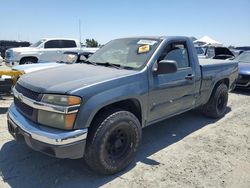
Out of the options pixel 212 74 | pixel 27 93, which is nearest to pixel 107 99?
pixel 27 93

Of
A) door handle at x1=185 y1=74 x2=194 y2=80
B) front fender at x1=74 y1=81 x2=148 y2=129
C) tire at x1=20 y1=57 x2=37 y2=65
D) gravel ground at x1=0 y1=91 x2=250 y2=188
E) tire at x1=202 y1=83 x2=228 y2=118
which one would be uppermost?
door handle at x1=185 y1=74 x2=194 y2=80

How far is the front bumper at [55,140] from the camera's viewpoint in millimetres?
3018

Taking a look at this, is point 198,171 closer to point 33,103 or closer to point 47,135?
point 47,135

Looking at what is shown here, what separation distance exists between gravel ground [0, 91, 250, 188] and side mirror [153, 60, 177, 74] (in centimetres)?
130

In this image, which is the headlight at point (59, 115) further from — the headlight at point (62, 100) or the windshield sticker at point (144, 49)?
the windshield sticker at point (144, 49)

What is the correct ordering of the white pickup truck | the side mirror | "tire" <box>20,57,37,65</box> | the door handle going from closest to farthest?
1. the side mirror
2. the door handle
3. the white pickup truck
4. "tire" <box>20,57,37,65</box>

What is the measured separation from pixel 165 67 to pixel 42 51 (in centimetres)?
1129

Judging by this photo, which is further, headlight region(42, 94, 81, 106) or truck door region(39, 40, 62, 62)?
truck door region(39, 40, 62, 62)

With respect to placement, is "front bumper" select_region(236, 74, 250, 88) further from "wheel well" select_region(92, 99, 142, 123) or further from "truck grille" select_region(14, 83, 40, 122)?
"truck grille" select_region(14, 83, 40, 122)

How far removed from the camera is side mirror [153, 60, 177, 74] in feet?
12.9

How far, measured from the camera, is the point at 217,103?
20.2ft

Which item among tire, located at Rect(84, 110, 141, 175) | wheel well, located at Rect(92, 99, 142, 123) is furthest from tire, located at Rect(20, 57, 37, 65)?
tire, located at Rect(84, 110, 141, 175)

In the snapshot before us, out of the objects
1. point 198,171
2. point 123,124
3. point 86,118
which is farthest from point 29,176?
point 198,171

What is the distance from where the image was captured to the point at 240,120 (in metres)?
6.24
